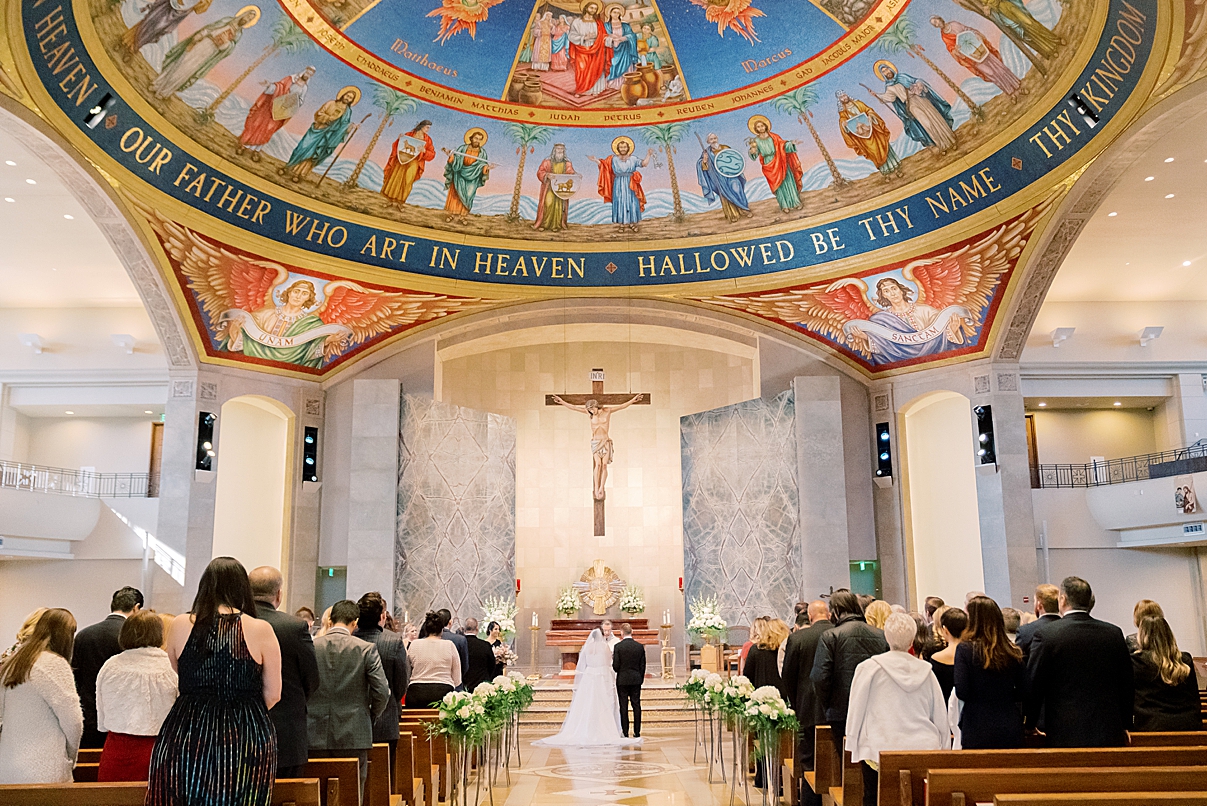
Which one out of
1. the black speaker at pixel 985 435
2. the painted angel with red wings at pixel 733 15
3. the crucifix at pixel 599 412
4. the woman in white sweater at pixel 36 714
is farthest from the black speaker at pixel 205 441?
the black speaker at pixel 985 435

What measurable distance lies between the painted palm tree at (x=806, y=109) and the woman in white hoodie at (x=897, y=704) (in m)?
12.1

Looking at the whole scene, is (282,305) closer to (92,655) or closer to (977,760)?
(92,655)

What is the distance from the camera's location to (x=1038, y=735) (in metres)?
5.91

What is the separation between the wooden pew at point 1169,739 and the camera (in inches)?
218

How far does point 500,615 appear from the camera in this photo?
17.0 m

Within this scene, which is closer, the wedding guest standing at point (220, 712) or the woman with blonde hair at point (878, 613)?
the wedding guest standing at point (220, 712)

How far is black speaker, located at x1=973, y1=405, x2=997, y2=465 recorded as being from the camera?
15.7m

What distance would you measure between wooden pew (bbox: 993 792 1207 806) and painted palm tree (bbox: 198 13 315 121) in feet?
45.6

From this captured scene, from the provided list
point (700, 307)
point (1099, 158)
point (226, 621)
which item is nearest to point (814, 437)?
point (700, 307)

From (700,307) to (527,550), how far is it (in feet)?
20.7

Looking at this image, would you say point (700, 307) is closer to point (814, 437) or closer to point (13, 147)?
point (814, 437)

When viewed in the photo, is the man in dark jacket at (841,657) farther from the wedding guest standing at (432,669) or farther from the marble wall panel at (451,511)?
the marble wall panel at (451,511)

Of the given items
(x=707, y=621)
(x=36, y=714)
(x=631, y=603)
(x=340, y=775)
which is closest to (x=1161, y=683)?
(x=340, y=775)

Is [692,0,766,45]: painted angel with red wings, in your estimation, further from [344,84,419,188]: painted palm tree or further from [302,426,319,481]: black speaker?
[302,426,319,481]: black speaker
